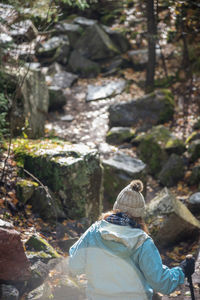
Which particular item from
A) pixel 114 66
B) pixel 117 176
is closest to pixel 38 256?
pixel 117 176

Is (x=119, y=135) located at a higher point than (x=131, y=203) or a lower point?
lower

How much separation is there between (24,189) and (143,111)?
6735 millimetres

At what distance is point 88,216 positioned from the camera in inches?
270

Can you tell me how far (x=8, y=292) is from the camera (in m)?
4.16

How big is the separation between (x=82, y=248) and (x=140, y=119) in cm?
973

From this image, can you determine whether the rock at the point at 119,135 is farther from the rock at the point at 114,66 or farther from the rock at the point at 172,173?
the rock at the point at 114,66

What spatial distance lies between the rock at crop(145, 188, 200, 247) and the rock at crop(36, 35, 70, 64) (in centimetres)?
1053

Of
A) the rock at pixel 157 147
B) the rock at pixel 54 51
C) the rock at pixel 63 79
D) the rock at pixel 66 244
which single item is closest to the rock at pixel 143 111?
the rock at pixel 157 147

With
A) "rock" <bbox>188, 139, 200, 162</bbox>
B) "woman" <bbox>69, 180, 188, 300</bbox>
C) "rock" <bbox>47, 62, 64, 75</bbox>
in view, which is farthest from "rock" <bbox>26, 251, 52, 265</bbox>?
"rock" <bbox>47, 62, 64, 75</bbox>

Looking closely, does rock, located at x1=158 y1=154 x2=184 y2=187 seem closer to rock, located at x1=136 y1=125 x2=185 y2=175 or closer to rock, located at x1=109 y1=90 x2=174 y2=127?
rock, located at x1=136 y1=125 x2=185 y2=175

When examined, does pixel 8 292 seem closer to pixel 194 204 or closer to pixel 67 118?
pixel 194 204

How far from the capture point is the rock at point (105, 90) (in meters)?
13.6

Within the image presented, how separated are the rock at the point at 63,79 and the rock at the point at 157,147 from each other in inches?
189

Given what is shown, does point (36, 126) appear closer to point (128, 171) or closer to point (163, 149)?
point (128, 171)
